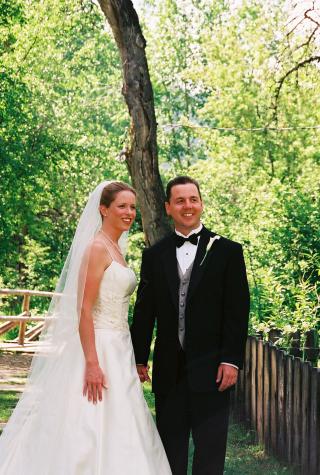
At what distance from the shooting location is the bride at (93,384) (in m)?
5.22

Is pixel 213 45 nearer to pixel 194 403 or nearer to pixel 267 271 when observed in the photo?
pixel 267 271

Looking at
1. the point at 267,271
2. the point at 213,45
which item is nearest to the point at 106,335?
the point at 267,271

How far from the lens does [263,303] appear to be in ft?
32.0

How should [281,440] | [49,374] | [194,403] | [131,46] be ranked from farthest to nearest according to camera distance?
1. [131,46]
2. [281,440]
3. [49,374]
4. [194,403]

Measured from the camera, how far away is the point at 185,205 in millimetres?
5188

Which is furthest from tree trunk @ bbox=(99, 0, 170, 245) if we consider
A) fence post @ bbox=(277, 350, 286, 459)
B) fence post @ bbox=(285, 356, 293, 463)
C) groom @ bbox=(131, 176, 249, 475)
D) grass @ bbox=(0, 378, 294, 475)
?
groom @ bbox=(131, 176, 249, 475)

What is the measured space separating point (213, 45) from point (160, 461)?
96.9ft

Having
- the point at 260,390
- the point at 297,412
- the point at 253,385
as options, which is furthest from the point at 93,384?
the point at 253,385

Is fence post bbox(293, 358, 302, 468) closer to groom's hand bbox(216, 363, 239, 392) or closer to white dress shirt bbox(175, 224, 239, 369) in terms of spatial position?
groom's hand bbox(216, 363, 239, 392)

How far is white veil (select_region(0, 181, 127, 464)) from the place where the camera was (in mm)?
5484

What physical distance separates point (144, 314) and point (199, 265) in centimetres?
48

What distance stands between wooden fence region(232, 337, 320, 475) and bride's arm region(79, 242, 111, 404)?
1571mm

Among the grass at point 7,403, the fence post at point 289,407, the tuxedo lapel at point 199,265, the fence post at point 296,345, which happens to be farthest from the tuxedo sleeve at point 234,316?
the grass at point 7,403

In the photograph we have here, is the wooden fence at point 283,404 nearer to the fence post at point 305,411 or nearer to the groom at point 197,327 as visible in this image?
the fence post at point 305,411
